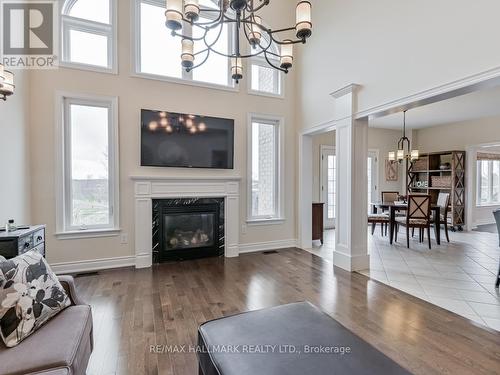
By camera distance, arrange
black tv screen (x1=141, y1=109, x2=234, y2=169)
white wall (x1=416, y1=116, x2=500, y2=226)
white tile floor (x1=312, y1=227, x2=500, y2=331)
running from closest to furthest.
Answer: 1. white tile floor (x1=312, y1=227, x2=500, y2=331)
2. black tv screen (x1=141, y1=109, x2=234, y2=169)
3. white wall (x1=416, y1=116, x2=500, y2=226)

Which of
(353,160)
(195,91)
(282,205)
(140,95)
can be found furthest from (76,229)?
(353,160)

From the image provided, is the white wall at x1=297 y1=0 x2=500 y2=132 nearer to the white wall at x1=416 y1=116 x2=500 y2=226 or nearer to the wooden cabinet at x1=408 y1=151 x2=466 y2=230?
the wooden cabinet at x1=408 y1=151 x2=466 y2=230

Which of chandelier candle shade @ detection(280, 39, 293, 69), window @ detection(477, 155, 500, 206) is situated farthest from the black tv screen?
window @ detection(477, 155, 500, 206)

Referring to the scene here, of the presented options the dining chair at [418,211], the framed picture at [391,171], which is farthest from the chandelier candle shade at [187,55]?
the framed picture at [391,171]

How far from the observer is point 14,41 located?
3.21m

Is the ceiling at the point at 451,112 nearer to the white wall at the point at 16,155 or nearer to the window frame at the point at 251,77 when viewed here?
the window frame at the point at 251,77

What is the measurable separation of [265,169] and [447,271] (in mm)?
3148

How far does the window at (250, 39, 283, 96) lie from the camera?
4844 mm

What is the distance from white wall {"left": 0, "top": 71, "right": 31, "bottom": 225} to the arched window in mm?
3231

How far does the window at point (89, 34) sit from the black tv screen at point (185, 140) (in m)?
0.94

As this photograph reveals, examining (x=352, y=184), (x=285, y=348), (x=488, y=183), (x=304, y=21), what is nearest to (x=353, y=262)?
(x=352, y=184)

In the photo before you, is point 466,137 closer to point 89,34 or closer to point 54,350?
point 89,34

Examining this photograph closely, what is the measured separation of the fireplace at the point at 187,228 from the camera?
164 inches

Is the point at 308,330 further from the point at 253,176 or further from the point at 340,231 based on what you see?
the point at 253,176
